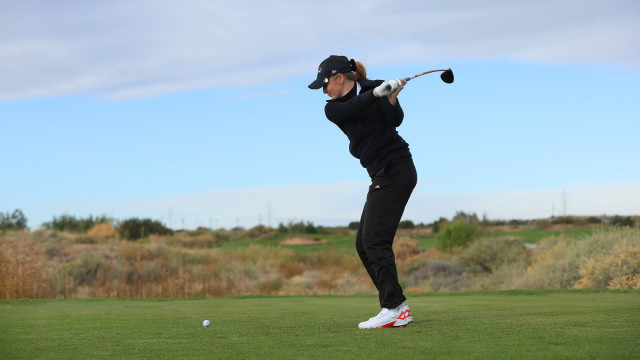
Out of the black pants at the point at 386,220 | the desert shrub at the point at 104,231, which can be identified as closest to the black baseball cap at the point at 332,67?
the black pants at the point at 386,220

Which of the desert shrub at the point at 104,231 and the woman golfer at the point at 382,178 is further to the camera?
the desert shrub at the point at 104,231

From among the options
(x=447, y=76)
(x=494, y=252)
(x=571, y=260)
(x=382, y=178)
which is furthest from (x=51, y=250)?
(x=382, y=178)

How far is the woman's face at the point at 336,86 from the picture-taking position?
17.3 feet

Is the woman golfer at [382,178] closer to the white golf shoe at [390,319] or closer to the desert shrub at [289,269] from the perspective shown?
the white golf shoe at [390,319]

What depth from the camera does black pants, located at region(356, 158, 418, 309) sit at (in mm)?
5066

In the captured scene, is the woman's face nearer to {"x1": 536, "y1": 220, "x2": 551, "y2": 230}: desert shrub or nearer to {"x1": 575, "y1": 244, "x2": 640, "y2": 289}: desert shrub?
Result: {"x1": 575, "y1": 244, "x2": 640, "y2": 289}: desert shrub

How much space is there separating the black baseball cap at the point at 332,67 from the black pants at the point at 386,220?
0.86 meters

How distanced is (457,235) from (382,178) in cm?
1968

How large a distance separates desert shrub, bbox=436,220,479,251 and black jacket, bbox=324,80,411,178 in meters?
19.2

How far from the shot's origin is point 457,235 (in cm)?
2412

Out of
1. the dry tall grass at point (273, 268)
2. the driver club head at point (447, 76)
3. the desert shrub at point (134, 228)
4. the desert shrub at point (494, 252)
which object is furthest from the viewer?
the desert shrub at point (134, 228)

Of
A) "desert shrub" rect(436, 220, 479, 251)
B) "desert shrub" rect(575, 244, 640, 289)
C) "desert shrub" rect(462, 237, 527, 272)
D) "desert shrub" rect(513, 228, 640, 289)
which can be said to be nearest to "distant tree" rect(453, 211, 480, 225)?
"desert shrub" rect(436, 220, 479, 251)

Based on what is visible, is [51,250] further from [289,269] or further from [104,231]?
[289,269]

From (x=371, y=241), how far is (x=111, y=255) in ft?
65.2
